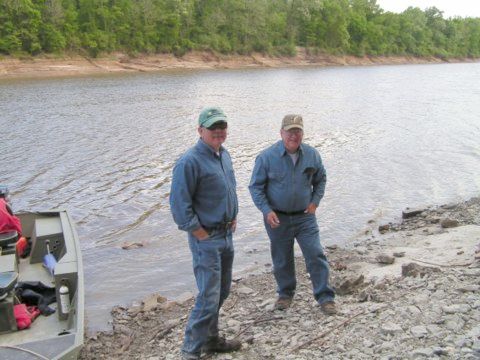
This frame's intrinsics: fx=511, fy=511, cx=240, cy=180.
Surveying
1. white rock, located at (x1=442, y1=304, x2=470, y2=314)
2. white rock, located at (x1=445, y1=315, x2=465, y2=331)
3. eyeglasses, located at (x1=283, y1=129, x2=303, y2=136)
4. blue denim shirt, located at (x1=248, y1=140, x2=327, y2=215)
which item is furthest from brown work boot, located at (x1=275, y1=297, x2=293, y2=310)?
eyeglasses, located at (x1=283, y1=129, x2=303, y2=136)

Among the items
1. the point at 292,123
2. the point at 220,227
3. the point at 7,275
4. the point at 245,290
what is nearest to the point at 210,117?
the point at 220,227

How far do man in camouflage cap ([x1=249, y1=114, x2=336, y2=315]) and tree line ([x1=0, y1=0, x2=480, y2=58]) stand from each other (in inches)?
2267

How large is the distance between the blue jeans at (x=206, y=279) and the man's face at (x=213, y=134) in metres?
0.77

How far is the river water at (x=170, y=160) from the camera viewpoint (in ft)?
32.2

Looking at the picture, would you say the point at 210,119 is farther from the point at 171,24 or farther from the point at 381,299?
the point at 171,24

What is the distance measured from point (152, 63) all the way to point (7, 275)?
6329cm

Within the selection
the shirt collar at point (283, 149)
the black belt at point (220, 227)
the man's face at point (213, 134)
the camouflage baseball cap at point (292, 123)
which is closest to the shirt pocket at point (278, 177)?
the shirt collar at point (283, 149)

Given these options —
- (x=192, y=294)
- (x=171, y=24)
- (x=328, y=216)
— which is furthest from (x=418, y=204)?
(x=171, y=24)

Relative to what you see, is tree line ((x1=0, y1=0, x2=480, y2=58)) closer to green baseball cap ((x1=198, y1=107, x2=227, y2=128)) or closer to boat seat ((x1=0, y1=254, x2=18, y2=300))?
boat seat ((x1=0, y1=254, x2=18, y2=300))

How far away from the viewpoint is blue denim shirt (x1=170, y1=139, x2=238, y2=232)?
168 inches

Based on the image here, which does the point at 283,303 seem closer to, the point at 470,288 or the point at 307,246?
the point at 307,246

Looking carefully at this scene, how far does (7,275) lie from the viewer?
5.62 meters

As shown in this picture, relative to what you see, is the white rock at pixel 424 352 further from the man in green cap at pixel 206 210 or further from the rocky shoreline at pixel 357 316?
the man in green cap at pixel 206 210

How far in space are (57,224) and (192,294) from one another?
257 centimetres
